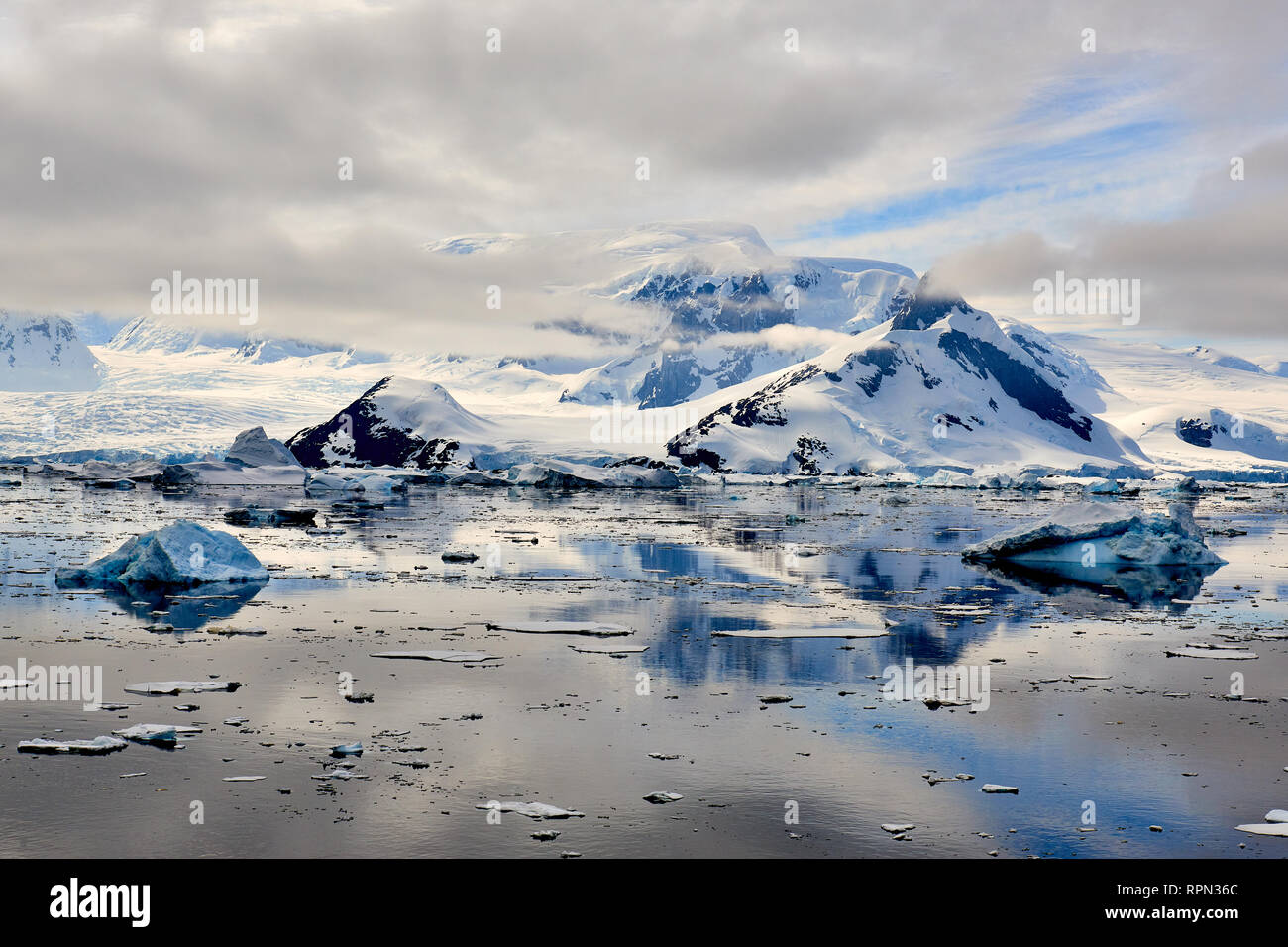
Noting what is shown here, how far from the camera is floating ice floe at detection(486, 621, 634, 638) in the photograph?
64.7 feet

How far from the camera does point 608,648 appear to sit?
18.2 metres

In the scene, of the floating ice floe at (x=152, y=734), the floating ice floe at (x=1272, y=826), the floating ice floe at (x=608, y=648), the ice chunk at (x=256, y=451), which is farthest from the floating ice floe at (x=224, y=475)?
the floating ice floe at (x=1272, y=826)

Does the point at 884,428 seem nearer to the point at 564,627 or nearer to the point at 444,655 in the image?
the point at 564,627

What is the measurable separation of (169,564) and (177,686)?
422 inches

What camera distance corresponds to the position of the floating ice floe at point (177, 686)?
47.3 ft

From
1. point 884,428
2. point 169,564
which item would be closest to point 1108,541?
point 169,564

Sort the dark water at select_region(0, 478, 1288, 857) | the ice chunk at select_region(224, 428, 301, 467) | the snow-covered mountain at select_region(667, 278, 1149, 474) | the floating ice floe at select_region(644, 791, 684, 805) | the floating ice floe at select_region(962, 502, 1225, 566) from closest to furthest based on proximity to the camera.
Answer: the dark water at select_region(0, 478, 1288, 857) < the floating ice floe at select_region(644, 791, 684, 805) < the floating ice floe at select_region(962, 502, 1225, 566) < the ice chunk at select_region(224, 428, 301, 467) < the snow-covered mountain at select_region(667, 278, 1149, 474)

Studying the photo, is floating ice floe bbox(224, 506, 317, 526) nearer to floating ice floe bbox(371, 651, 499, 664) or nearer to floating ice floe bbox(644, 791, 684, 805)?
floating ice floe bbox(371, 651, 499, 664)

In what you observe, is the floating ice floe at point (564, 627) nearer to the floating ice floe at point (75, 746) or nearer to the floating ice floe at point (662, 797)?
the floating ice floe at point (75, 746)

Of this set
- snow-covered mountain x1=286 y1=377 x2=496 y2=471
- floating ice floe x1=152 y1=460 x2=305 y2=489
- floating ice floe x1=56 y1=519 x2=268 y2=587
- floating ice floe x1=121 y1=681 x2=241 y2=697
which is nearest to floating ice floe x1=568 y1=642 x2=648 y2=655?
floating ice floe x1=121 y1=681 x2=241 y2=697

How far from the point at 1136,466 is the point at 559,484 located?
108641 mm

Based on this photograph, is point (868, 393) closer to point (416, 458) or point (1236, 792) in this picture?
point (416, 458)

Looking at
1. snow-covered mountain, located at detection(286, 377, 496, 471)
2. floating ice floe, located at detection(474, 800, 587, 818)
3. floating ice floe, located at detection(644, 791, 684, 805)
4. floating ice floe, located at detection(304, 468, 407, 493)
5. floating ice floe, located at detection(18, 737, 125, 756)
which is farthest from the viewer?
snow-covered mountain, located at detection(286, 377, 496, 471)

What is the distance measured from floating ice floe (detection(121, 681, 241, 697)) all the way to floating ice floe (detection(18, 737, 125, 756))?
7.45 feet
